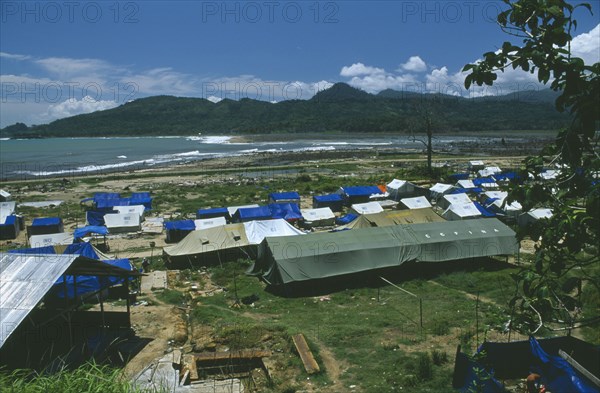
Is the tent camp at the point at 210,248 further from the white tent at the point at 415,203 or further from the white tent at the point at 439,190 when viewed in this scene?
the white tent at the point at 439,190

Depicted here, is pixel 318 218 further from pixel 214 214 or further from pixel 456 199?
pixel 456 199

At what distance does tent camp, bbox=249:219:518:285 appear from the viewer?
19.6 meters

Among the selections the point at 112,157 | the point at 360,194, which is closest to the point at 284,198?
the point at 360,194

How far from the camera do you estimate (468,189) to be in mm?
40969

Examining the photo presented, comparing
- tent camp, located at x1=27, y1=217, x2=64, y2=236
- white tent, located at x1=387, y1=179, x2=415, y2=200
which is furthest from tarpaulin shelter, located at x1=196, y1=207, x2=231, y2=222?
white tent, located at x1=387, y1=179, x2=415, y2=200

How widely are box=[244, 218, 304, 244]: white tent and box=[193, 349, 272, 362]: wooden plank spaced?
11934 mm

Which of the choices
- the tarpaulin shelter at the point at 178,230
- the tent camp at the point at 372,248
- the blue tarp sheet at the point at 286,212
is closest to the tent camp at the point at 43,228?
the tarpaulin shelter at the point at 178,230

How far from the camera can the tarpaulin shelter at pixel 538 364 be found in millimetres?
8828

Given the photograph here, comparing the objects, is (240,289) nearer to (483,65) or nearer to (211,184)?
(483,65)

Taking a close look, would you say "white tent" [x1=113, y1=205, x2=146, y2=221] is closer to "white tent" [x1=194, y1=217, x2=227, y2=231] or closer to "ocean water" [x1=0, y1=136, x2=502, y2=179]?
"white tent" [x1=194, y1=217, x2=227, y2=231]

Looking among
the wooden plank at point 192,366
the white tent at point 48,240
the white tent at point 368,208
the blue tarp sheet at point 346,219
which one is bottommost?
the wooden plank at point 192,366

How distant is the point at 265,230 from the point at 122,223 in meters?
13.0

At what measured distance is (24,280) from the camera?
36.8ft

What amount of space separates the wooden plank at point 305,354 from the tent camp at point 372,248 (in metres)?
5.53
